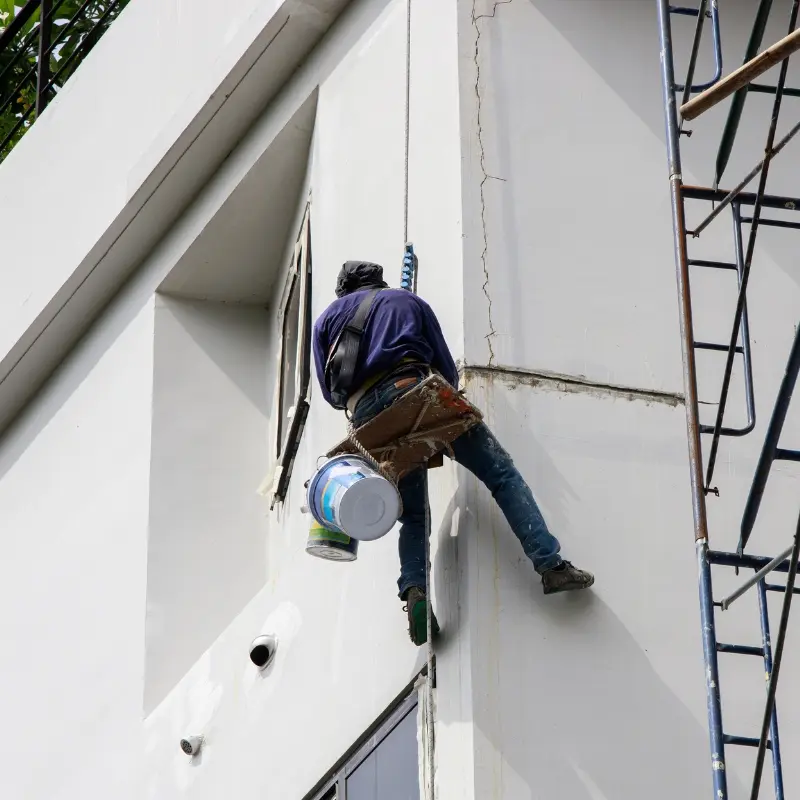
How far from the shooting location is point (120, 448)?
1122 centimetres

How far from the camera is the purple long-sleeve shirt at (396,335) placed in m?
7.05

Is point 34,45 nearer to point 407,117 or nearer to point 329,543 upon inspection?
point 407,117

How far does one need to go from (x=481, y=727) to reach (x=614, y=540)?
3.60 feet

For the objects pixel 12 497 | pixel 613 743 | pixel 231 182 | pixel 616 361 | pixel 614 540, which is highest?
pixel 231 182

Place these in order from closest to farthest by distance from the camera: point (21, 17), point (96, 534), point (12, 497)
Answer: point (96, 534) < point (12, 497) < point (21, 17)

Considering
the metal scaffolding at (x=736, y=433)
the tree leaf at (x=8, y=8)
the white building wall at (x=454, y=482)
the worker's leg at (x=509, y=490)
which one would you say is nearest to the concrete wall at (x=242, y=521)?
the white building wall at (x=454, y=482)

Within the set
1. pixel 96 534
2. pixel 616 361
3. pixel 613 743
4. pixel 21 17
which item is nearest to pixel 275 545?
pixel 96 534

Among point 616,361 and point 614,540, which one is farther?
point 616,361

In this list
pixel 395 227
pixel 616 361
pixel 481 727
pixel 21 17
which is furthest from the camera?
pixel 21 17

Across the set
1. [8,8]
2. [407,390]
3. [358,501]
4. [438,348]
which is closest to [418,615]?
[358,501]

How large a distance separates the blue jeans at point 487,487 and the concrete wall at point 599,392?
197mm

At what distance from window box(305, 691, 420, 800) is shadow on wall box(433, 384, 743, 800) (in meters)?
0.35

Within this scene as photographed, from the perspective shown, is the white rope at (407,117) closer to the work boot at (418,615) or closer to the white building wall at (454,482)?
the white building wall at (454,482)

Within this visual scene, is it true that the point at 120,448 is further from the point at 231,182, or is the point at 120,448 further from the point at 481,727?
the point at 481,727
